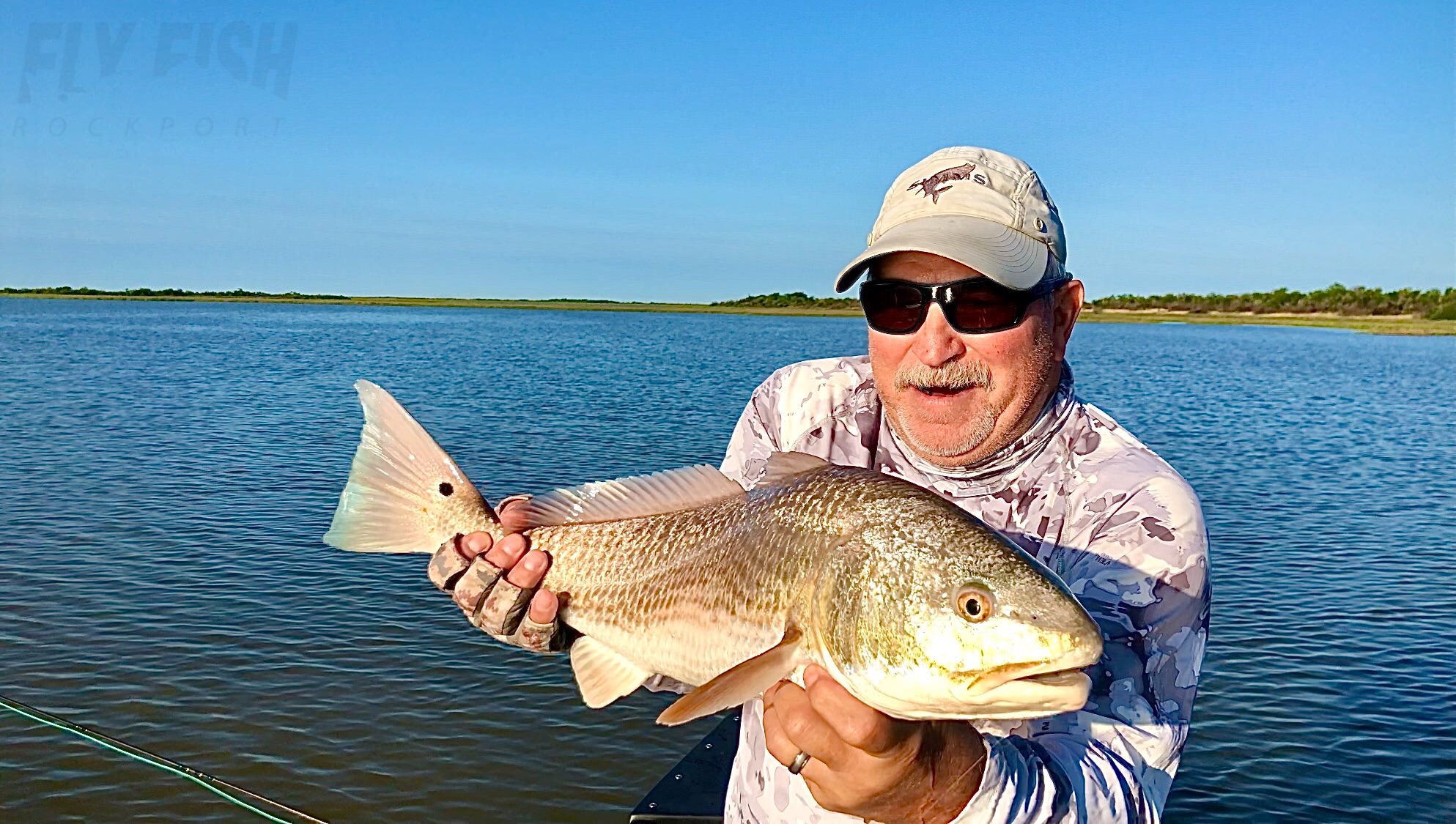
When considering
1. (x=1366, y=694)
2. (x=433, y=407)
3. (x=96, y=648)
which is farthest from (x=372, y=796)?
(x=433, y=407)

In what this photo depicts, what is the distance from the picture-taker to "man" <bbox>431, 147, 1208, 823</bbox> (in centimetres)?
241

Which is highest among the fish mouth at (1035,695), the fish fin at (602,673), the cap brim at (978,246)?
the cap brim at (978,246)

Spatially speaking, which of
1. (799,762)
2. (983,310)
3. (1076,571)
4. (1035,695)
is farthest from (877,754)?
(983,310)

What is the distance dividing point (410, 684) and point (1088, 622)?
884cm

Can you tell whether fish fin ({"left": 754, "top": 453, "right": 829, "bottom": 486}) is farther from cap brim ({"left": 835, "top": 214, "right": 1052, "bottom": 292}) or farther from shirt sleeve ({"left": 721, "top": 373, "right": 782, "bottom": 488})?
cap brim ({"left": 835, "top": 214, "right": 1052, "bottom": 292})

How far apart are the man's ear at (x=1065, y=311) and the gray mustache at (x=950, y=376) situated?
0.30m

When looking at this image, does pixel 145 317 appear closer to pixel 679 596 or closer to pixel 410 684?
pixel 410 684

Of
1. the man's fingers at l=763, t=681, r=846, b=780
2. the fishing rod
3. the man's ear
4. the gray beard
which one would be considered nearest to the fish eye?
the man's fingers at l=763, t=681, r=846, b=780

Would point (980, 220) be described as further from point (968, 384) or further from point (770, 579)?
point (770, 579)

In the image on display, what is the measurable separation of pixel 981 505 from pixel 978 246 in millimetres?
799

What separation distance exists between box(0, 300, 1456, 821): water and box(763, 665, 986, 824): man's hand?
20.1 ft

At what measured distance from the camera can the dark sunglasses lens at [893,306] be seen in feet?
11.0

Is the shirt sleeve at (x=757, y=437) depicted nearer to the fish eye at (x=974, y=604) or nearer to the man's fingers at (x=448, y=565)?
the man's fingers at (x=448, y=565)

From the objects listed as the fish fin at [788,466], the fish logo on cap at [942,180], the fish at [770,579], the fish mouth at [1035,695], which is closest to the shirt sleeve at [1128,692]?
the fish mouth at [1035,695]
